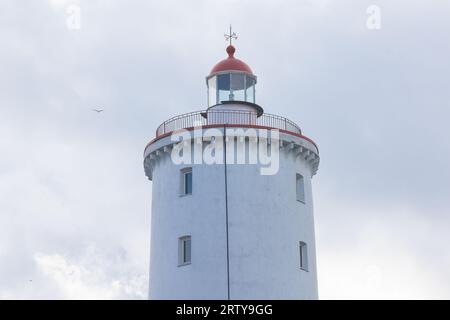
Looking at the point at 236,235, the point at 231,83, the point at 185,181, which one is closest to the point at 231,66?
the point at 231,83

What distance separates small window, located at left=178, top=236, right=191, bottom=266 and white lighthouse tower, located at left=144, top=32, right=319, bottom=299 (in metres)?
0.04

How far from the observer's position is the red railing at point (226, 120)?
46.8 m

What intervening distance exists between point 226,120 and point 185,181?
10.5 ft

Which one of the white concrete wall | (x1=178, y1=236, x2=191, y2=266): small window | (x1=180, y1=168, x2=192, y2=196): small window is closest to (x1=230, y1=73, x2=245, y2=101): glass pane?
the white concrete wall

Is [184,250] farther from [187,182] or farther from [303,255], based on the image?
[303,255]

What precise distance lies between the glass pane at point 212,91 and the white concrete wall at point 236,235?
282cm

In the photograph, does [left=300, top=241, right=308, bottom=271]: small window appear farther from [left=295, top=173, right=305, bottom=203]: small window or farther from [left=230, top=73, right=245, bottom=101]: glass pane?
[left=230, top=73, right=245, bottom=101]: glass pane

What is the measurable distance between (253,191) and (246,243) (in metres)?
2.32

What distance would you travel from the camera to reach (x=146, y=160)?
4853 cm
